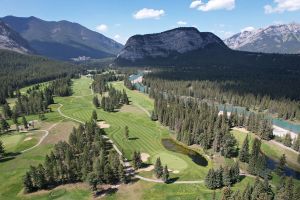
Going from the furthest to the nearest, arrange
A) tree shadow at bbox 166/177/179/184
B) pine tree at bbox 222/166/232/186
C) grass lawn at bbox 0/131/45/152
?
grass lawn at bbox 0/131/45/152
tree shadow at bbox 166/177/179/184
pine tree at bbox 222/166/232/186

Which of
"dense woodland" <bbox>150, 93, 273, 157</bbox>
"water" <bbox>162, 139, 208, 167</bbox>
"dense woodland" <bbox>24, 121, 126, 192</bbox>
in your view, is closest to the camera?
"dense woodland" <bbox>24, 121, 126, 192</bbox>

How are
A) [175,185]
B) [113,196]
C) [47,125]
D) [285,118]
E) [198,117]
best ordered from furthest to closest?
[285,118]
[47,125]
[198,117]
[175,185]
[113,196]

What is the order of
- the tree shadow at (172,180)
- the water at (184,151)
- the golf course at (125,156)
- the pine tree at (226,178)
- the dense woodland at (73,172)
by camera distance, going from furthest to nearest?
1. the water at (184,151)
2. the tree shadow at (172,180)
3. the pine tree at (226,178)
4. the dense woodland at (73,172)
5. the golf course at (125,156)

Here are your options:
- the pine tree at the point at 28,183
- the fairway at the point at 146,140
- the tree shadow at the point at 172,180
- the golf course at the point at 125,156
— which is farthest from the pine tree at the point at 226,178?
the pine tree at the point at 28,183

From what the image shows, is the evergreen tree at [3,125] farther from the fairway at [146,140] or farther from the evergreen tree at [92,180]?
the evergreen tree at [92,180]

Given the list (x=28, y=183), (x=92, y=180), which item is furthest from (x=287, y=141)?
(x=28, y=183)

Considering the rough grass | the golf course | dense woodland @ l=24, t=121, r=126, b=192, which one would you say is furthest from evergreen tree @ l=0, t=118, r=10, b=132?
the rough grass

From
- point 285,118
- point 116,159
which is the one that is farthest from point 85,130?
point 285,118

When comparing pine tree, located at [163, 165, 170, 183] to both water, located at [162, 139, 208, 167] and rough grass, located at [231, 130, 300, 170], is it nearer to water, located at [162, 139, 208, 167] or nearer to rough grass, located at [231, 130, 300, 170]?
water, located at [162, 139, 208, 167]

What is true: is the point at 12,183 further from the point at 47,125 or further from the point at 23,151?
the point at 47,125
